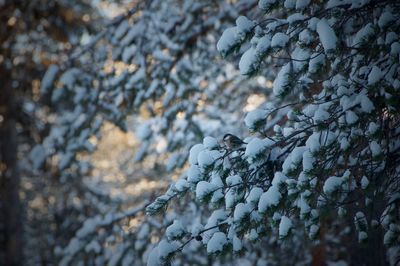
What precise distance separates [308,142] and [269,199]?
502 millimetres

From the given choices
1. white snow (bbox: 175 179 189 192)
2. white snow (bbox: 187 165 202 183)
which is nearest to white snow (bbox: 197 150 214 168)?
white snow (bbox: 187 165 202 183)

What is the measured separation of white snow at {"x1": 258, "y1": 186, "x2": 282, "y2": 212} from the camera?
2.59 meters

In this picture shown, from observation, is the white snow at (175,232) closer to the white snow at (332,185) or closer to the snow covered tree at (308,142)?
Answer: the snow covered tree at (308,142)

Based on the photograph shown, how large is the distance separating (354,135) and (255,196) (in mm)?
831

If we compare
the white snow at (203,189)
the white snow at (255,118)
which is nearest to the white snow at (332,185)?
the white snow at (255,118)

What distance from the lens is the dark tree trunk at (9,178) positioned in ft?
29.1

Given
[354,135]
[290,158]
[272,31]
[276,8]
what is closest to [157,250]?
[290,158]

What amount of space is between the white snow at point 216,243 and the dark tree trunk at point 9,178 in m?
7.79

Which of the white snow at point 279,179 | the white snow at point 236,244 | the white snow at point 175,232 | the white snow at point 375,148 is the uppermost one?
the white snow at point 375,148

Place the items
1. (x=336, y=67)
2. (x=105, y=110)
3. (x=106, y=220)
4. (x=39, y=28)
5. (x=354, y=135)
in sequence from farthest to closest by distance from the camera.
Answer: (x=39, y=28), (x=105, y=110), (x=106, y=220), (x=336, y=67), (x=354, y=135)

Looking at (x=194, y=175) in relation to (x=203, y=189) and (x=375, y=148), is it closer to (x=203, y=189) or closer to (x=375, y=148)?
(x=203, y=189)

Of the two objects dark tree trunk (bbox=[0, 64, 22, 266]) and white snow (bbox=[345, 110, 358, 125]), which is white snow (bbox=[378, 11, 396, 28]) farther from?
dark tree trunk (bbox=[0, 64, 22, 266])

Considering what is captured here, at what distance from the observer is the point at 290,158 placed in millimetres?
2750

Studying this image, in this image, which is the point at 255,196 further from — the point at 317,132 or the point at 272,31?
the point at 272,31
